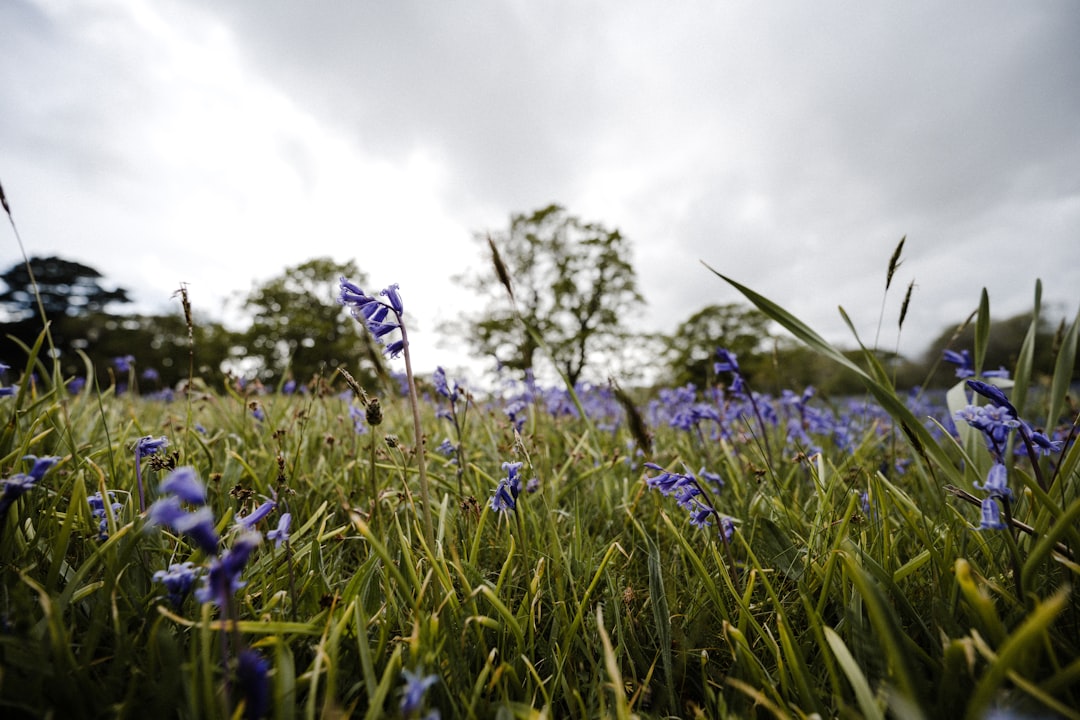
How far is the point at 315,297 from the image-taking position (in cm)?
3834

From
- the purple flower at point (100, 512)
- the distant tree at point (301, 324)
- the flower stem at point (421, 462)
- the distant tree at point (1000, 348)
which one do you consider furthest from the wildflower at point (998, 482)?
the distant tree at point (301, 324)

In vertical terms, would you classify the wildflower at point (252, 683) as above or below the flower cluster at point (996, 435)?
below

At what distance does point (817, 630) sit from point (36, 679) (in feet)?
6.60

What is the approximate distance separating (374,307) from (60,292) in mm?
55446

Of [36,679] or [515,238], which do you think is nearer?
[36,679]

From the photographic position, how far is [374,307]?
160 centimetres

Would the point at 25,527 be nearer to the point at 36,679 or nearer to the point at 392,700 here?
the point at 36,679

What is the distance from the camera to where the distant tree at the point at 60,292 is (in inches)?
1407

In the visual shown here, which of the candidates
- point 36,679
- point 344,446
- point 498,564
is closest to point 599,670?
point 498,564

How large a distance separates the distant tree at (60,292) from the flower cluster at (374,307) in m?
50.9

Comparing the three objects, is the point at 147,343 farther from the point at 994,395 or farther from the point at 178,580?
the point at 994,395

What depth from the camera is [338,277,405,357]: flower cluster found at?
5.13 feet

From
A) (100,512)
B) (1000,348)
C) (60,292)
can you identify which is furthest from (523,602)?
(60,292)

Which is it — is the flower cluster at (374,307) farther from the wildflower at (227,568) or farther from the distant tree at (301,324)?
the distant tree at (301,324)
